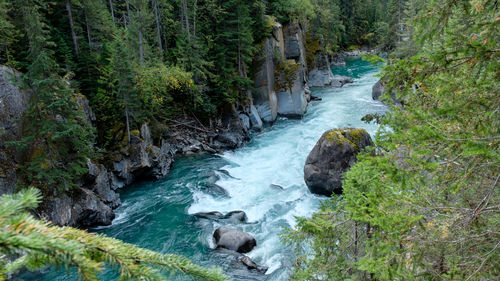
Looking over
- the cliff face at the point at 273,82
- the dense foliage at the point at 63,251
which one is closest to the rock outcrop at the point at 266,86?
the cliff face at the point at 273,82

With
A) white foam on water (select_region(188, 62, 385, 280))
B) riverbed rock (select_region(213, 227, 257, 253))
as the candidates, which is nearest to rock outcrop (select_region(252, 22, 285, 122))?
white foam on water (select_region(188, 62, 385, 280))

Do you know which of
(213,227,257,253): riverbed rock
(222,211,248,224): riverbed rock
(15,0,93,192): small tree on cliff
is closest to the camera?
(213,227,257,253): riverbed rock

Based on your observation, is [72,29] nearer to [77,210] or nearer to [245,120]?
[77,210]

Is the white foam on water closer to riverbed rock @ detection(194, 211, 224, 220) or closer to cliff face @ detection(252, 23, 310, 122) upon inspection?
riverbed rock @ detection(194, 211, 224, 220)

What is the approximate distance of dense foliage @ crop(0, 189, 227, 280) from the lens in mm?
1244

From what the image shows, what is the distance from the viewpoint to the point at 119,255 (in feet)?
5.15

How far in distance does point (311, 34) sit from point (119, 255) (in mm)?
45503

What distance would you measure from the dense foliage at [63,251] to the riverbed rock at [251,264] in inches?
367

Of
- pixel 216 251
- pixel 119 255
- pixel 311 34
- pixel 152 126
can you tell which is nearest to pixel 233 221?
pixel 216 251

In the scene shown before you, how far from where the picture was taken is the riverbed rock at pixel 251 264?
33.3 feet

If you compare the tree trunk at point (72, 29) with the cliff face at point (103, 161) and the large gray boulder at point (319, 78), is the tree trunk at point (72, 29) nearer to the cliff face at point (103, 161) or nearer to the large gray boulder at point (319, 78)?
the cliff face at point (103, 161)

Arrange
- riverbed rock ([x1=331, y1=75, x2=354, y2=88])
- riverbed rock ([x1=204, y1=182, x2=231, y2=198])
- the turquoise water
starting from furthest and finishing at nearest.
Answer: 1. riverbed rock ([x1=331, y1=75, x2=354, y2=88])
2. riverbed rock ([x1=204, y1=182, x2=231, y2=198])
3. the turquoise water

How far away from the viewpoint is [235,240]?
37.6 ft

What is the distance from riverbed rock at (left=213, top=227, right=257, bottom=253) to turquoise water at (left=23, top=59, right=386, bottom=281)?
1.06ft
